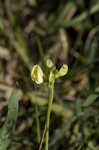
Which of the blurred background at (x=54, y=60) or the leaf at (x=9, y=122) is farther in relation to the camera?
the blurred background at (x=54, y=60)

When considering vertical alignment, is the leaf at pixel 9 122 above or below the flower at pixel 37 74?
below

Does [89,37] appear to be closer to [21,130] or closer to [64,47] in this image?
[64,47]

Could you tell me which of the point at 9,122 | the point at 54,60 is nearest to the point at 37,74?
the point at 9,122

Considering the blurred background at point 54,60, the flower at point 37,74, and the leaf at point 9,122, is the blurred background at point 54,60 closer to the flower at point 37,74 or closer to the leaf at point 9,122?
the leaf at point 9,122

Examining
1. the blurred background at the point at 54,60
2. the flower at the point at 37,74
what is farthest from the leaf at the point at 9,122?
the blurred background at the point at 54,60

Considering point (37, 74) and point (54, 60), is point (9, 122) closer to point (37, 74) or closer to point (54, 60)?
point (37, 74)
